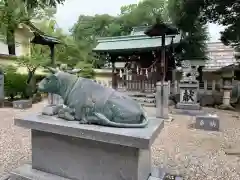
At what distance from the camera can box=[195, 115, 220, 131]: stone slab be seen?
5422 mm

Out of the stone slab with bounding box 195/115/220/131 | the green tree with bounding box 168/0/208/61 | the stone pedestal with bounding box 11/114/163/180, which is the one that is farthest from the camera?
the green tree with bounding box 168/0/208/61

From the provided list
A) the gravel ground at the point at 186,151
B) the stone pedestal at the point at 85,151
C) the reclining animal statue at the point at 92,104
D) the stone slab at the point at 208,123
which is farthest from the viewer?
the stone slab at the point at 208,123

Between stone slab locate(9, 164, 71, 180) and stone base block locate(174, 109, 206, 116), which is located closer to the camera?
stone slab locate(9, 164, 71, 180)

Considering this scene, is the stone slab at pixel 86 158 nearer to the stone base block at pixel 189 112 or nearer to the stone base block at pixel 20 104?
the stone base block at pixel 189 112

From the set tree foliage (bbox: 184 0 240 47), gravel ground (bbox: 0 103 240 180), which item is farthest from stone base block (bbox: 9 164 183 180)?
tree foliage (bbox: 184 0 240 47)

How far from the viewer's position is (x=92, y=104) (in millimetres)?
2252

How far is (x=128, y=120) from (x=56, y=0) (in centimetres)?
383

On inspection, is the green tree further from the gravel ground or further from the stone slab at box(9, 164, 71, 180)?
the stone slab at box(9, 164, 71, 180)

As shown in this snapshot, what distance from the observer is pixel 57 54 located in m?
12.4

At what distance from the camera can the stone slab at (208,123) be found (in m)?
5.42

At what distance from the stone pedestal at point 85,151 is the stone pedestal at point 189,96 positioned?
588cm

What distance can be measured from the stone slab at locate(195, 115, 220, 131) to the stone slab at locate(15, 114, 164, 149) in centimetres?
352

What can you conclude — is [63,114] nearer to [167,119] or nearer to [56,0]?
[56,0]

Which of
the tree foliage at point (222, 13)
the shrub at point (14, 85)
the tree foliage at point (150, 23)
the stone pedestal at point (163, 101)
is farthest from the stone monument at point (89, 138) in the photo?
the tree foliage at point (150, 23)
